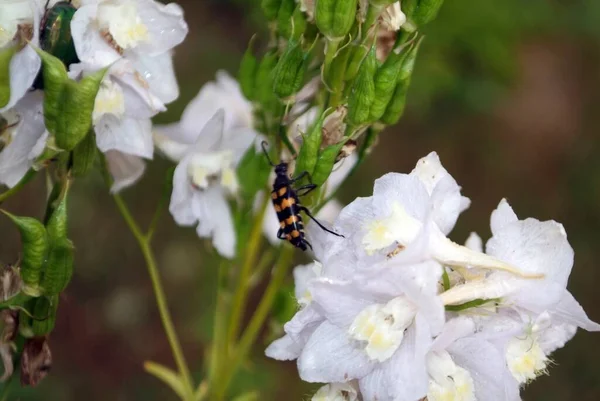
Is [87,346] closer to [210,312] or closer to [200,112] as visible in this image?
[210,312]

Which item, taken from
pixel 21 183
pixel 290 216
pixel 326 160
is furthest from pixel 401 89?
pixel 21 183

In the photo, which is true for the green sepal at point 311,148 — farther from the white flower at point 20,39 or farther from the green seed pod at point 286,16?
the white flower at point 20,39

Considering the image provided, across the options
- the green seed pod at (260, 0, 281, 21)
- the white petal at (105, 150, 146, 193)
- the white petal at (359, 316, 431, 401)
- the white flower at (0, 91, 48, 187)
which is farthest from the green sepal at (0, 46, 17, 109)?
the white petal at (359, 316, 431, 401)

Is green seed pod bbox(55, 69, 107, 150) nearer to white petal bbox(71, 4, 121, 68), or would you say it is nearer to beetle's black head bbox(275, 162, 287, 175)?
white petal bbox(71, 4, 121, 68)

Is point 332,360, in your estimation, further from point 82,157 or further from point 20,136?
point 20,136

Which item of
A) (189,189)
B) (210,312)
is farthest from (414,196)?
(210,312)

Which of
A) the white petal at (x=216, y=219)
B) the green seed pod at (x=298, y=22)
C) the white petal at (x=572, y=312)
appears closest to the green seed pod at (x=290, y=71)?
the green seed pod at (x=298, y=22)
